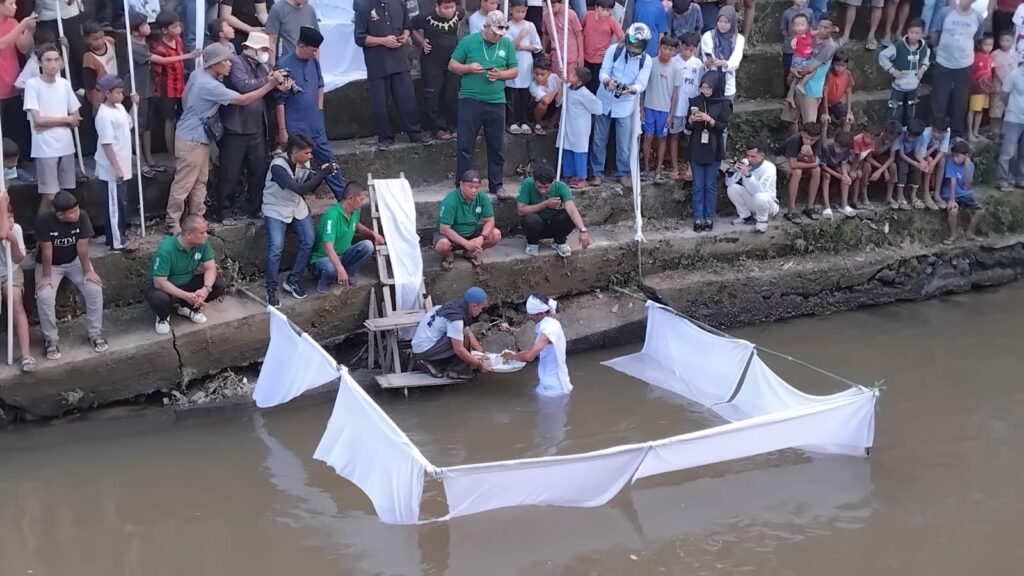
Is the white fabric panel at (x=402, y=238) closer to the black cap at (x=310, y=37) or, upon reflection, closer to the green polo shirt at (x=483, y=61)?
the green polo shirt at (x=483, y=61)

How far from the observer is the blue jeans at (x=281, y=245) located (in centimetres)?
997

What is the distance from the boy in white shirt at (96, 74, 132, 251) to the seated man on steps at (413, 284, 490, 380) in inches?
113

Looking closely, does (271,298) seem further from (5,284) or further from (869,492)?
(869,492)

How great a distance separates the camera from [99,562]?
24.4 feet

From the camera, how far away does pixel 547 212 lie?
11016mm

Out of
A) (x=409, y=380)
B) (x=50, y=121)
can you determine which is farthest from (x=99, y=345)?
(x=409, y=380)

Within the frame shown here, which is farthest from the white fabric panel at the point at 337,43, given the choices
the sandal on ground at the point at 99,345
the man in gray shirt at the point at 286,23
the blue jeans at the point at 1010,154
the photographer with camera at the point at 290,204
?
the blue jeans at the point at 1010,154

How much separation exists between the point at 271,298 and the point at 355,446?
2.97 metres

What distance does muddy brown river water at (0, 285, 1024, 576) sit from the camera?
7594 mm

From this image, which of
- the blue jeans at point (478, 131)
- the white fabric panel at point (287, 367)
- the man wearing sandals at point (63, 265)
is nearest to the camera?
the white fabric panel at point (287, 367)

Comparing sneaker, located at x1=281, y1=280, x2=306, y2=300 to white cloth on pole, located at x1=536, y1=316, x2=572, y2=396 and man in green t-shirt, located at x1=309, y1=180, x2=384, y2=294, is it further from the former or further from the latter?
white cloth on pole, located at x1=536, y1=316, x2=572, y2=396

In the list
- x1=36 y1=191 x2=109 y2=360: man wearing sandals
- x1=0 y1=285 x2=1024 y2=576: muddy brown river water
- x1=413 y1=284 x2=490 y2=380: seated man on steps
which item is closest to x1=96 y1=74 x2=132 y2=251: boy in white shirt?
x1=36 y1=191 x2=109 y2=360: man wearing sandals

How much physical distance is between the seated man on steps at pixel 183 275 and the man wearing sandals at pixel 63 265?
1.56 ft

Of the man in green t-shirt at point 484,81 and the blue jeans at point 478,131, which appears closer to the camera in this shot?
the man in green t-shirt at point 484,81
